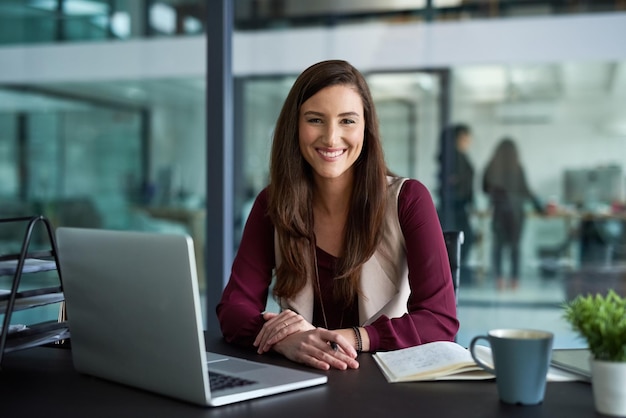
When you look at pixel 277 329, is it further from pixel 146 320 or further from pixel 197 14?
pixel 197 14

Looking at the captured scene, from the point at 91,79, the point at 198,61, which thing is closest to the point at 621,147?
the point at 198,61

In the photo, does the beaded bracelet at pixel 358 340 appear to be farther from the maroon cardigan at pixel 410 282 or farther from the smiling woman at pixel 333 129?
the smiling woman at pixel 333 129

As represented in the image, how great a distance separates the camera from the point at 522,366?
1.14 m

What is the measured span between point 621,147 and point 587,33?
59 cm

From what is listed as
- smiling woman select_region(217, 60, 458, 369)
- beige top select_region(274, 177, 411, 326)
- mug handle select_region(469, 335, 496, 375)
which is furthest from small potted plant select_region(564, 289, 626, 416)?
beige top select_region(274, 177, 411, 326)

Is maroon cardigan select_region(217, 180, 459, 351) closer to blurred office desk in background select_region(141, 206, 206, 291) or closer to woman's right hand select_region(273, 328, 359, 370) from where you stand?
woman's right hand select_region(273, 328, 359, 370)

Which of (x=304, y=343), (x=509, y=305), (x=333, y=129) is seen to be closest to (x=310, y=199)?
(x=333, y=129)

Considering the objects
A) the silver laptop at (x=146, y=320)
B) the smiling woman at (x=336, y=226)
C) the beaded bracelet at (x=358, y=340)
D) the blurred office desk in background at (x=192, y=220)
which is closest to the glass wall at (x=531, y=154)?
the blurred office desk in background at (x=192, y=220)

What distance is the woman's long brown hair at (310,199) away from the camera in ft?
6.60

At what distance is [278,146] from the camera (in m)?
2.14

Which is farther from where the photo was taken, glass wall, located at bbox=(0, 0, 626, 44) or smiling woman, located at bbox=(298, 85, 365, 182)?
glass wall, located at bbox=(0, 0, 626, 44)

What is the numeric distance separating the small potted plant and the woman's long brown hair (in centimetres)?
92

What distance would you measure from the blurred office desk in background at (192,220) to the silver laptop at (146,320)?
→ 274cm

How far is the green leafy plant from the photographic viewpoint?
1072 millimetres
